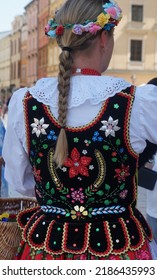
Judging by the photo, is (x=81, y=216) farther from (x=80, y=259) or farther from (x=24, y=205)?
(x=24, y=205)

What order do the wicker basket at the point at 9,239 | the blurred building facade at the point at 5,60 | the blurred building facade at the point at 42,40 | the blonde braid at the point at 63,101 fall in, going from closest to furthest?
the blonde braid at the point at 63,101, the wicker basket at the point at 9,239, the blurred building facade at the point at 42,40, the blurred building facade at the point at 5,60

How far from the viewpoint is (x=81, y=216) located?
6.16ft

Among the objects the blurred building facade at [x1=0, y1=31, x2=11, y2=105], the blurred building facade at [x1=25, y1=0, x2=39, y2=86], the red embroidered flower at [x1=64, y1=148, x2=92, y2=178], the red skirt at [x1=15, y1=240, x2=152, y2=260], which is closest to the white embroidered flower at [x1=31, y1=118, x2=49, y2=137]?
the red embroidered flower at [x1=64, y1=148, x2=92, y2=178]

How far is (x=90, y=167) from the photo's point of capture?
6.03ft

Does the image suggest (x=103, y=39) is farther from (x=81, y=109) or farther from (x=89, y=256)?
(x=89, y=256)

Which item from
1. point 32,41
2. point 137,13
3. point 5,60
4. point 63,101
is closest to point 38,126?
point 63,101

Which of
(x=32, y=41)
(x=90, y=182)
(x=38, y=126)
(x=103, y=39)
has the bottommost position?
(x=90, y=182)

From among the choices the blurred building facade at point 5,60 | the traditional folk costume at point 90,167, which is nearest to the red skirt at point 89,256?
A: the traditional folk costume at point 90,167

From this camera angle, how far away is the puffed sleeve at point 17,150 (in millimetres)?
1963

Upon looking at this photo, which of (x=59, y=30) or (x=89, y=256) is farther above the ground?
(x=59, y=30)

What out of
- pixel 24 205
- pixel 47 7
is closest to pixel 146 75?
pixel 47 7

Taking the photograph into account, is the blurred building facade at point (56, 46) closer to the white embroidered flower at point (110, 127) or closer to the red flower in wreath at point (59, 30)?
the red flower in wreath at point (59, 30)

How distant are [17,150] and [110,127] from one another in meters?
0.38
